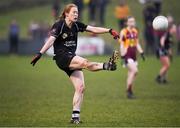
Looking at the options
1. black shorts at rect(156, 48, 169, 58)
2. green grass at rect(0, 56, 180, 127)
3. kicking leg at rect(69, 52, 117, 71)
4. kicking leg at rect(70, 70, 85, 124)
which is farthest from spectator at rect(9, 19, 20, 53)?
kicking leg at rect(69, 52, 117, 71)

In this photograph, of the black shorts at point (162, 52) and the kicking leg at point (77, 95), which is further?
the black shorts at point (162, 52)

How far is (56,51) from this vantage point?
46.3 feet

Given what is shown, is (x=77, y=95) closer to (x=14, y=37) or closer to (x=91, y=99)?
(x=91, y=99)

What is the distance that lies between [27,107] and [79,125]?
3656 mm

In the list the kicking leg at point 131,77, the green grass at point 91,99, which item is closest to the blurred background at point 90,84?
the green grass at point 91,99

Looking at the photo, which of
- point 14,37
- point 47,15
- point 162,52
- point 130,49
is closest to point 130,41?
point 130,49

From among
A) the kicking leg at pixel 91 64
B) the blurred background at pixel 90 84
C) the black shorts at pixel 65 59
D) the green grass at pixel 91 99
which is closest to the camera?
the kicking leg at pixel 91 64

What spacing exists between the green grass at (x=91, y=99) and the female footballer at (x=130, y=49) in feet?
1.93

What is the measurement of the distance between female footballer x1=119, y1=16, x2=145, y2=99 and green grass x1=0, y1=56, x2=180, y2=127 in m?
0.59

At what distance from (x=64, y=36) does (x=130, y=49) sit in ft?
19.2

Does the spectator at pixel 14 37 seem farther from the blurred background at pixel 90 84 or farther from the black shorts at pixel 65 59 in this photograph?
the black shorts at pixel 65 59

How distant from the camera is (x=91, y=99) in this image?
19.1 m

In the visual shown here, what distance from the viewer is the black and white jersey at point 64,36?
13922mm

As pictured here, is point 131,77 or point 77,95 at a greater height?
point 131,77
